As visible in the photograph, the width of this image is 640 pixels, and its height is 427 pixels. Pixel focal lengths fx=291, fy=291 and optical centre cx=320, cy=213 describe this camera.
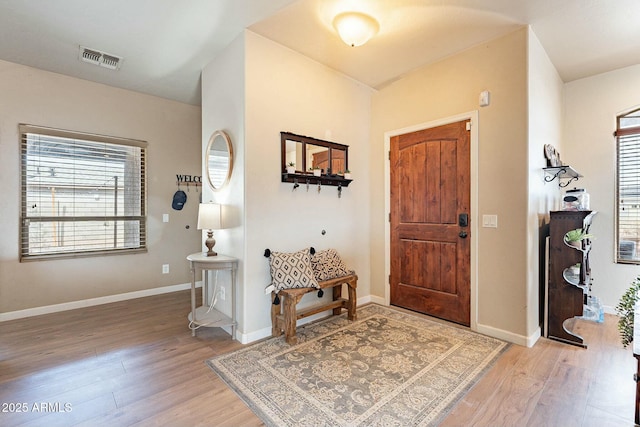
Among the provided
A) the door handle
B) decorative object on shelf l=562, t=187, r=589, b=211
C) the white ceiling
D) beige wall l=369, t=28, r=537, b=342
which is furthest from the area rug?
the white ceiling

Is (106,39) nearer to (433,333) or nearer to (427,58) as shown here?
(427,58)

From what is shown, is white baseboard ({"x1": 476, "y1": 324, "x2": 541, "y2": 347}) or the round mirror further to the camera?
the round mirror

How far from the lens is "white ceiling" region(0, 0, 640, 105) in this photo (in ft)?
7.64

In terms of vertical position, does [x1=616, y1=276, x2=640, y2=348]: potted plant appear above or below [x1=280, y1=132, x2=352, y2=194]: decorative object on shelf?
below

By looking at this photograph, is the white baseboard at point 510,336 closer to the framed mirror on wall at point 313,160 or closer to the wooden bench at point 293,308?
the wooden bench at point 293,308

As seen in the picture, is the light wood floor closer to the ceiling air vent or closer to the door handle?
the door handle

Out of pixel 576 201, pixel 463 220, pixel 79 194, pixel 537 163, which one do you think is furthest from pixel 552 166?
pixel 79 194

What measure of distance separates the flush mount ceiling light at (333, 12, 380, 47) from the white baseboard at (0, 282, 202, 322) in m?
3.88

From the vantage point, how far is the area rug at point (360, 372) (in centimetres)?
173

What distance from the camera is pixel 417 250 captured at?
343cm

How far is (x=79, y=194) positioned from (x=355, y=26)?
375 centimetres

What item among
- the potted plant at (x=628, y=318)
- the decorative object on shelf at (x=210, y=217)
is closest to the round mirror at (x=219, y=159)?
the decorative object on shelf at (x=210, y=217)

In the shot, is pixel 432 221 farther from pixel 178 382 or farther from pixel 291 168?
pixel 178 382

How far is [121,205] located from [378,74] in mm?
3768
